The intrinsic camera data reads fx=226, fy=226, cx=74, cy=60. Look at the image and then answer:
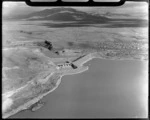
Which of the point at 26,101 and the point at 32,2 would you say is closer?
the point at 32,2

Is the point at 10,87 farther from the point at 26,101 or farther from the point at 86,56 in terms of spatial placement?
the point at 86,56

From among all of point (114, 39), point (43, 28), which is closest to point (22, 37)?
point (43, 28)

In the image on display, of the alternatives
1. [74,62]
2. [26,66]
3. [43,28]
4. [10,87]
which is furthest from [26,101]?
[43,28]

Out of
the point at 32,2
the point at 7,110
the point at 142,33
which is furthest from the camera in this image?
the point at 142,33

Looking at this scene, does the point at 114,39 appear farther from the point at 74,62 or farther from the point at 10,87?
the point at 10,87

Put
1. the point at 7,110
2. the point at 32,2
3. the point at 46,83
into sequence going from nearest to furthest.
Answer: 1. the point at 32,2
2. the point at 7,110
3. the point at 46,83

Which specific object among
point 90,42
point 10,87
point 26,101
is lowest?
point 26,101

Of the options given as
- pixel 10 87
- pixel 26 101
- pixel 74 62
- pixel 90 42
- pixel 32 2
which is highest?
pixel 32 2

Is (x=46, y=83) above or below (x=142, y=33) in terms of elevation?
below

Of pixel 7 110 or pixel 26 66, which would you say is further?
pixel 26 66
